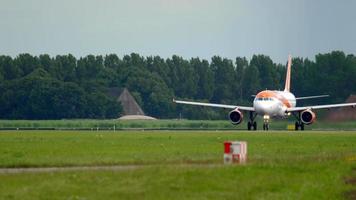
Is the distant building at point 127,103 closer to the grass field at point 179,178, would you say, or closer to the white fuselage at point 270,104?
the white fuselage at point 270,104

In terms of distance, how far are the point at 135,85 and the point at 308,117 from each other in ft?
307

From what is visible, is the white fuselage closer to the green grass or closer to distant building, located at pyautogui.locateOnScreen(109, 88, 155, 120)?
the green grass

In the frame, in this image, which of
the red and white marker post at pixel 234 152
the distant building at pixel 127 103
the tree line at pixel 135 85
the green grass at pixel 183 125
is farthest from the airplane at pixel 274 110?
the distant building at pixel 127 103

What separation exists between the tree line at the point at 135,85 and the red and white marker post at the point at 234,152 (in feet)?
310

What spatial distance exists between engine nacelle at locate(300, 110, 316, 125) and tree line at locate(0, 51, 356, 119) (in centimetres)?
3469

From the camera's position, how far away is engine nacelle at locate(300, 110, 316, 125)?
93.7 m

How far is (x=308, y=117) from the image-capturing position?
94062 millimetres

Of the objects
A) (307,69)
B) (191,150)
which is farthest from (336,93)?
(191,150)

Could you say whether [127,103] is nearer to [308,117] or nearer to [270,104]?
[270,104]

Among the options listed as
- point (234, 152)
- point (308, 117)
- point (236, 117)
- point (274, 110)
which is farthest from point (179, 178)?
point (236, 117)

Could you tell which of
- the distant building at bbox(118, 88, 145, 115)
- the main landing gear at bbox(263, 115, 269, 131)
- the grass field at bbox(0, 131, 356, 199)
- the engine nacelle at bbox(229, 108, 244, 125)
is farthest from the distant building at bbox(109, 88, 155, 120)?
the grass field at bbox(0, 131, 356, 199)

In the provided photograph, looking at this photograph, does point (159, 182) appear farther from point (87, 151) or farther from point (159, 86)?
point (159, 86)

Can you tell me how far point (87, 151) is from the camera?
45688mm

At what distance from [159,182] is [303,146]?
86.6 ft
